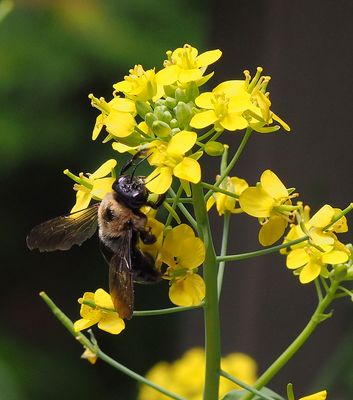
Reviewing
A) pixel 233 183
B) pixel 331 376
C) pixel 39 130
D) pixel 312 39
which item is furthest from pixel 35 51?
pixel 233 183

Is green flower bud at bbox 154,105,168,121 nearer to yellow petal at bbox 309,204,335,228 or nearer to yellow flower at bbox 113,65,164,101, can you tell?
yellow flower at bbox 113,65,164,101

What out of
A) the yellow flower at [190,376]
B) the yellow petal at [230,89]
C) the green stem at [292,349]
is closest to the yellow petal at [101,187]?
the yellow petal at [230,89]

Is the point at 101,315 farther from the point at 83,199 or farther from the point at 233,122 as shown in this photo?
the point at 233,122

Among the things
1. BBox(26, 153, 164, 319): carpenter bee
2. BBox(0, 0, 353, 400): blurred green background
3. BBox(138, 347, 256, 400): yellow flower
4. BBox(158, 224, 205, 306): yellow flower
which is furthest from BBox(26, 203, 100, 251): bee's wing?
BBox(0, 0, 353, 400): blurred green background

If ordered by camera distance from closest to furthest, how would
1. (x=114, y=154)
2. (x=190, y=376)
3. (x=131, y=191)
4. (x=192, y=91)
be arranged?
(x=192, y=91), (x=131, y=191), (x=190, y=376), (x=114, y=154)

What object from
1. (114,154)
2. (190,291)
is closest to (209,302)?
(190,291)

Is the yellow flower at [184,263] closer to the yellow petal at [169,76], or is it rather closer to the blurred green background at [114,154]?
the yellow petal at [169,76]

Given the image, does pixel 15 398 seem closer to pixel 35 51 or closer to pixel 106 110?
pixel 35 51
